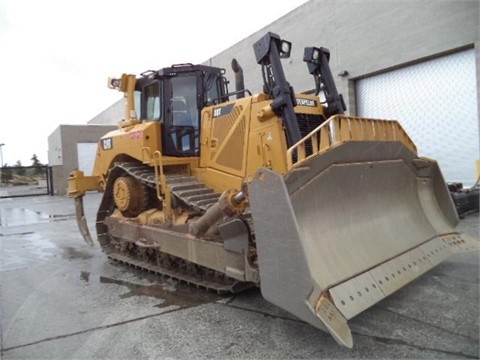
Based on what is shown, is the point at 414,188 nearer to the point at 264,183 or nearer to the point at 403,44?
the point at 264,183

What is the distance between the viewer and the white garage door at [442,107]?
10.5 m

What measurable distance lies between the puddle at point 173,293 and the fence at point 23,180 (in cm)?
2267

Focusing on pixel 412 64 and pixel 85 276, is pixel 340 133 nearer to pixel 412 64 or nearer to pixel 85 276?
pixel 85 276

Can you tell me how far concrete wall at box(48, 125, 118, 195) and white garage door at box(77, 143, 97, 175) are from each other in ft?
0.92

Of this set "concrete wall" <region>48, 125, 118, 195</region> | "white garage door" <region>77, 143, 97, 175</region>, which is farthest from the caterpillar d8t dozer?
"white garage door" <region>77, 143, 97, 175</region>

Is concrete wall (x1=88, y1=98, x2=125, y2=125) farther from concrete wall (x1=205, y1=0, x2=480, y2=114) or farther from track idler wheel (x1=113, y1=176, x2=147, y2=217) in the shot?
track idler wheel (x1=113, y1=176, x2=147, y2=217)

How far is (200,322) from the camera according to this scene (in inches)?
151

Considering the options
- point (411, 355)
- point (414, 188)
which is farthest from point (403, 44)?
point (411, 355)

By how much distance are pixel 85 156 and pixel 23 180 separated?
42.0 ft

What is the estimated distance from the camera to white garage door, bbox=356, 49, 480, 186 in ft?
34.6

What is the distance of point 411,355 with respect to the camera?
304cm

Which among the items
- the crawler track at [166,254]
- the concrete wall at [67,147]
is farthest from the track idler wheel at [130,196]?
the concrete wall at [67,147]

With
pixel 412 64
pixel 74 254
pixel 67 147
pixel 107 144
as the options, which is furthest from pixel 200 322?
pixel 67 147

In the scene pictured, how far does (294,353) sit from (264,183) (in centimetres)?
132
